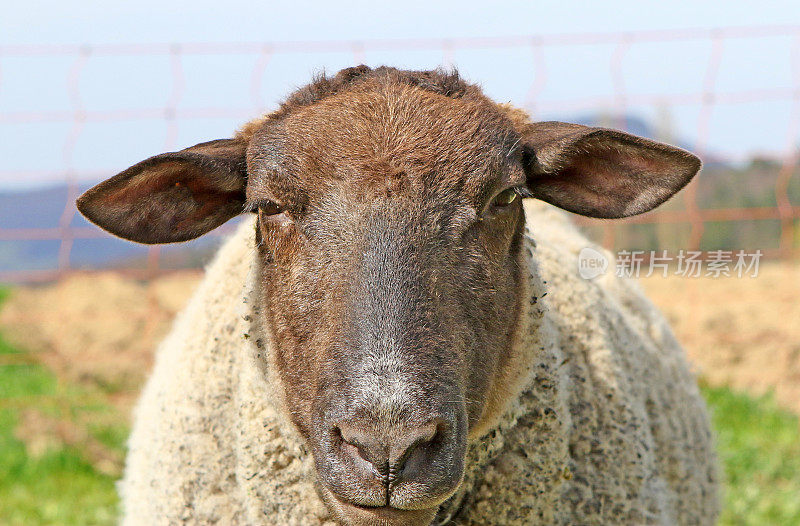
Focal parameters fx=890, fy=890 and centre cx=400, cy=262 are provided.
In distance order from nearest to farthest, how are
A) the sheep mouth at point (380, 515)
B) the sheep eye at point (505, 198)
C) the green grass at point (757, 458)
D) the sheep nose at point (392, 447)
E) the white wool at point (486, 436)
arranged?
the sheep nose at point (392, 447)
the sheep mouth at point (380, 515)
the sheep eye at point (505, 198)
the white wool at point (486, 436)
the green grass at point (757, 458)

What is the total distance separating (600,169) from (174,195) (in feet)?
4.60

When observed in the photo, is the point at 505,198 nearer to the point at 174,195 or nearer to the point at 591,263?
the point at 174,195

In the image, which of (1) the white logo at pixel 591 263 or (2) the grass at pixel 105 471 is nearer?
(1) the white logo at pixel 591 263

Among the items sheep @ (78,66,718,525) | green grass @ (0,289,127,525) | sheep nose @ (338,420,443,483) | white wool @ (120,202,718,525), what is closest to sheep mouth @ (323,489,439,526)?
sheep @ (78,66,718,525)

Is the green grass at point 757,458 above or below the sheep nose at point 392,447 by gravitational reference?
below

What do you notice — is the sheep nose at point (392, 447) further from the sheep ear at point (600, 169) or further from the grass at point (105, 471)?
the grass at point (105, 471)

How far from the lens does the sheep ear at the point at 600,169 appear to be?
9.17 ft

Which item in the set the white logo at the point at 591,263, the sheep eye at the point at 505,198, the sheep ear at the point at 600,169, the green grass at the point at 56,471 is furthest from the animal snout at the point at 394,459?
the green grass at the point at 56,471

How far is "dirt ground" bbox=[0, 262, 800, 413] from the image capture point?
7.88 metres

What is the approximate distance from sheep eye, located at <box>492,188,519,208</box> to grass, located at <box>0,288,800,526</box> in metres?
3.47

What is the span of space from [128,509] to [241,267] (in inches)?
40.1

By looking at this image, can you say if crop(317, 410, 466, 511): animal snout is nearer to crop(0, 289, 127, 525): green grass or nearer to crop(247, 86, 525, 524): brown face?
crop(247, 86, 525, 524): brown face

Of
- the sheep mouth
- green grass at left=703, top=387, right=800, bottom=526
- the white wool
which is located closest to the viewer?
the sheep mouth

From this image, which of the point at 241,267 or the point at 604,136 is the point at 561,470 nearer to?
the point at 604,136
